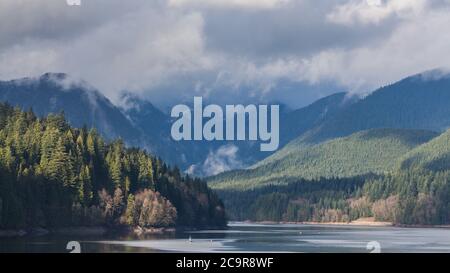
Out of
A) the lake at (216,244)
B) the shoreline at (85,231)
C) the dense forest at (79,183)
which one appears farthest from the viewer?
the dense forest at (79,183)

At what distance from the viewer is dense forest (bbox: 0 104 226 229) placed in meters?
133

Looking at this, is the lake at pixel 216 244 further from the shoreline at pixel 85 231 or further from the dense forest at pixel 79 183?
the dense forest at pixel 79 183

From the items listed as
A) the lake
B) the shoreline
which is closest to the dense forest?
the shoreline

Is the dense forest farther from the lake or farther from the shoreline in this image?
the lake

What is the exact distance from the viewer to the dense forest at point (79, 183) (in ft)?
437

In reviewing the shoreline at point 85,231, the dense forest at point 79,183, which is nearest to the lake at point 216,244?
the shoreline at point 85,231

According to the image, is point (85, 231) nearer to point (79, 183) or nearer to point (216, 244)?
point (79, 183)

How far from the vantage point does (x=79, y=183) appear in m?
150

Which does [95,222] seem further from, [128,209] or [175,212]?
[175,212]

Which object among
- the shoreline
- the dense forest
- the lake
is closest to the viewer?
the lake

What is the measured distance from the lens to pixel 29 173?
138875mm

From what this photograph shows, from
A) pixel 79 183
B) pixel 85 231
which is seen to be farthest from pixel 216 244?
pixel 79 183
